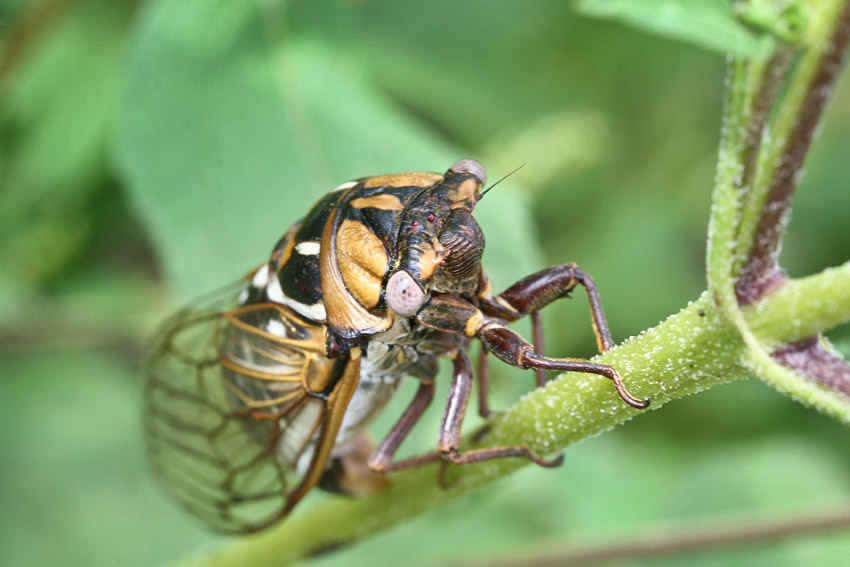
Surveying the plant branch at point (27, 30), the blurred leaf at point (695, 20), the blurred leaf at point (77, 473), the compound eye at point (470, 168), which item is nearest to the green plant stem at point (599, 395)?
the blurred leaf at point (695, 20)

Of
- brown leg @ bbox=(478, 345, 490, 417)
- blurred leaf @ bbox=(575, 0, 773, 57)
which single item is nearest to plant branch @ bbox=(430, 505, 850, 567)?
brown leg @ bbox=(478, 345, 490, 417)

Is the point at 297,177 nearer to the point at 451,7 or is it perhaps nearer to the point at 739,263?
the point at 739,263

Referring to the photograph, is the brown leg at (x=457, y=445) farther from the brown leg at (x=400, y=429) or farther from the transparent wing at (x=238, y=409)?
the transparent wing at (x=238, y=409)

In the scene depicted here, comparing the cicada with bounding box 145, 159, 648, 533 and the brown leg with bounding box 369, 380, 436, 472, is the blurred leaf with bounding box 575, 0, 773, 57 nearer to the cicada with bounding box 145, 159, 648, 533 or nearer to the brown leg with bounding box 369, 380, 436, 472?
the cicada with bounding box 145, 159, 648, 533

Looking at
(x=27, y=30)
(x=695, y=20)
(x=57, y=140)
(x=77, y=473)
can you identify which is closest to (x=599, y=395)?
(x=695, y=20)

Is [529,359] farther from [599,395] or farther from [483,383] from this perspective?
[483,383]
